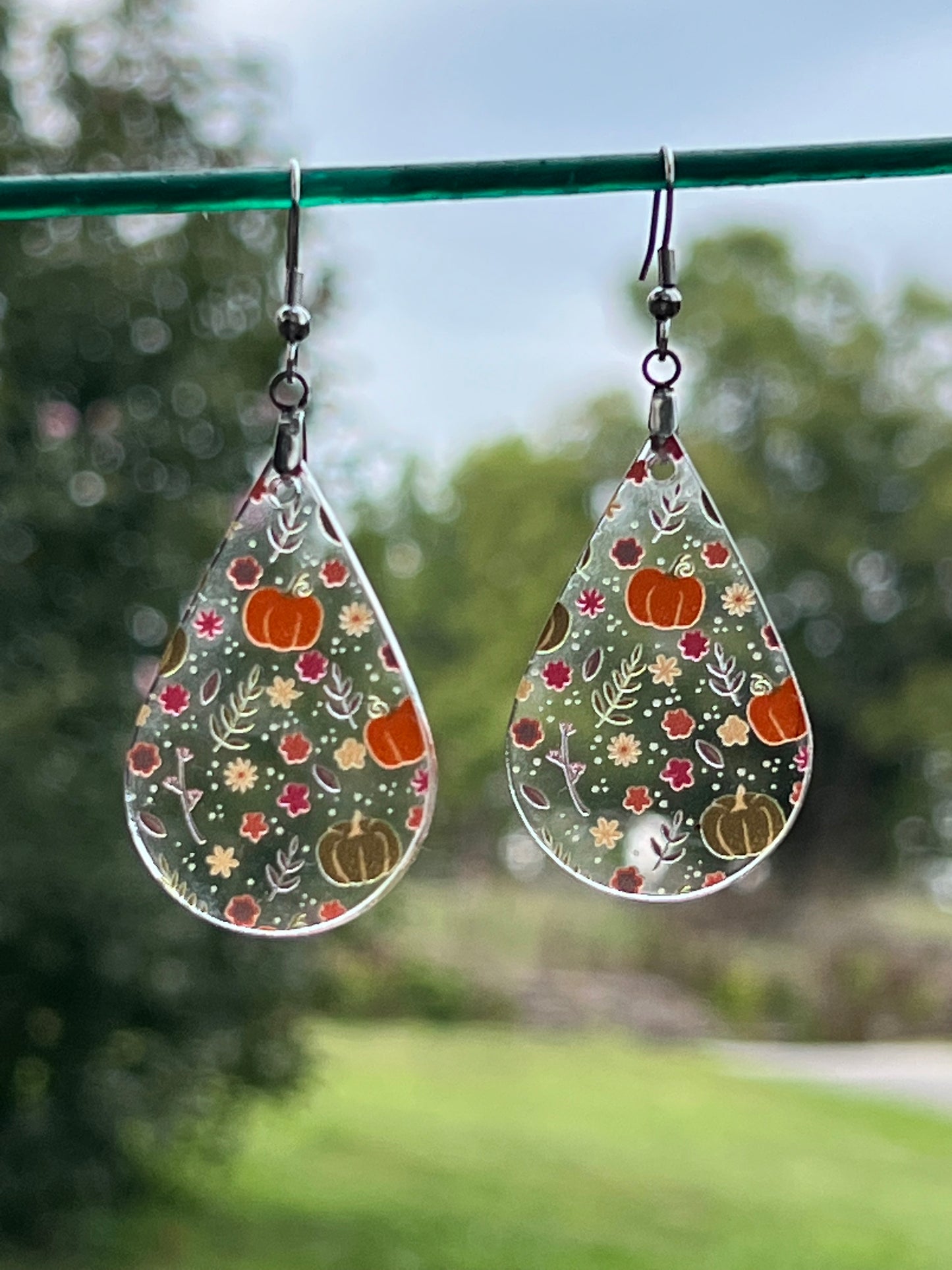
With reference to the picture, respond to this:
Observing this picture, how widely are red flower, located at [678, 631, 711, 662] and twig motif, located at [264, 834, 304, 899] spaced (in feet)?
0.69

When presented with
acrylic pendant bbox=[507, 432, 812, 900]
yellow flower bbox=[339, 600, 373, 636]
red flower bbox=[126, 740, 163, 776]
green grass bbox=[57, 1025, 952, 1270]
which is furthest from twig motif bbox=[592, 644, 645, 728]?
green grass bbox=[57, 1025, 952, 1270]

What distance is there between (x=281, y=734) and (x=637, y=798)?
18 cm

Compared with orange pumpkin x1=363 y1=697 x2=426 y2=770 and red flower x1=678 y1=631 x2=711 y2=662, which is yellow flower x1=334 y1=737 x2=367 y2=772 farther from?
red flower x1=678 y1=631 x2=711 y2=662

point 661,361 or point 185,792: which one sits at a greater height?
point 661,361

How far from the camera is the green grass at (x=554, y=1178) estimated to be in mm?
3309

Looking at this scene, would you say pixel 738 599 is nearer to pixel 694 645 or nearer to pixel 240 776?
pixel 694 645

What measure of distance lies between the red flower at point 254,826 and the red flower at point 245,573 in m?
0.11

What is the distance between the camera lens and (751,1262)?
11.1 feet

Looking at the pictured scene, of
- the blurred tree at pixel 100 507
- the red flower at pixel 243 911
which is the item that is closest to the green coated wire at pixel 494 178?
the red flower at pixel 243 911

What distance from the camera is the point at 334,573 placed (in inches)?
27.4

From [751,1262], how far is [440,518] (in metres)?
3.16

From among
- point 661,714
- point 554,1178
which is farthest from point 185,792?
point 554,1178

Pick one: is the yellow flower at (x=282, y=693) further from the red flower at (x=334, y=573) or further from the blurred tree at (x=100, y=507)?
the blurred tree at (x=100, y=507)

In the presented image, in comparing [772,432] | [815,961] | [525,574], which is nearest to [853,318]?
[772,432]
